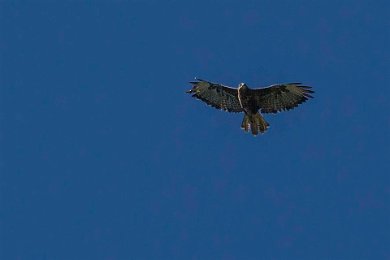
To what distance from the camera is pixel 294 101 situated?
71000 millimetres

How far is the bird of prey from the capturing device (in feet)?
232

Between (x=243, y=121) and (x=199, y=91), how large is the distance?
188 centimetres

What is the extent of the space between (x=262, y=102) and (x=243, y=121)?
37.1 inches

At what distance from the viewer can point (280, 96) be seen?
233 ft

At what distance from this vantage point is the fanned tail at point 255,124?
70562 millimetres

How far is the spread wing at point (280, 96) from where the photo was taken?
232 ft

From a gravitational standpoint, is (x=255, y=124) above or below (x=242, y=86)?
below

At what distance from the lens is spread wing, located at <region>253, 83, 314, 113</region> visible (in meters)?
70.7

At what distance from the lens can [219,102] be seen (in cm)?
7138

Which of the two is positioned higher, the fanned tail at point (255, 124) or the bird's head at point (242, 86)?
the bird's head at point (242, 86)

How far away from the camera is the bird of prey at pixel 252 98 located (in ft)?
232

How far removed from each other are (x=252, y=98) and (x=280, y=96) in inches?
38.8

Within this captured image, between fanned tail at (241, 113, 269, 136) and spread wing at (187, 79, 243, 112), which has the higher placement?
spread wing at (187, 79, 243, 112)

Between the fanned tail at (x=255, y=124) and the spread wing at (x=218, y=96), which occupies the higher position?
the spread wing at (x=218, y=96)
